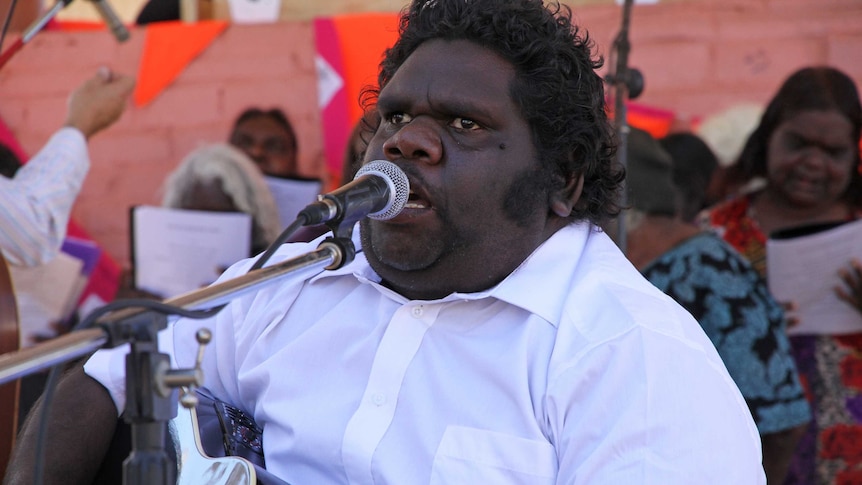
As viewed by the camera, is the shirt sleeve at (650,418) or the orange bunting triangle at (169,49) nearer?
the shirt sleeve at (650,418)

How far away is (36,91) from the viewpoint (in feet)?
17.5

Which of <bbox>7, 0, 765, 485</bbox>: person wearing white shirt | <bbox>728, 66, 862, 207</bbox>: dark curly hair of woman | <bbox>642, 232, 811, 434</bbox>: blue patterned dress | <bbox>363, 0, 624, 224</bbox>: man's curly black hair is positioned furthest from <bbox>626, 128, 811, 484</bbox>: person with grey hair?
<bbox>7, 0, 765, 485</bbox>: person wearing white shirt

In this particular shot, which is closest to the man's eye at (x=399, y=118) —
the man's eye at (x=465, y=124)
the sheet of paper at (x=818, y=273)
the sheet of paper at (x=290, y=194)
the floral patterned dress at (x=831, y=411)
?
the man's eye at (x=465, y=124)

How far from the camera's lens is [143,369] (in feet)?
4.66

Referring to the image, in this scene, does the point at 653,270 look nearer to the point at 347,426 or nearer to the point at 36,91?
the point at 347,426

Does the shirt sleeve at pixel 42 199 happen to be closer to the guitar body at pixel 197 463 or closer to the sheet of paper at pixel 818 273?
the guitar body at pixel 197 463

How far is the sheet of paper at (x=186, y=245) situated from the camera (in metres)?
4.37

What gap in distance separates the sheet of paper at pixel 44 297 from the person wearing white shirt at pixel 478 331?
209cm

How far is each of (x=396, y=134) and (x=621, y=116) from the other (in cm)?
131

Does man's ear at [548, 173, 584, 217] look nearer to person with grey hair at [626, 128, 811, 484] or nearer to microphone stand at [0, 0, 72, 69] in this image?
person with grey hair at [626, 128, 811, 484]

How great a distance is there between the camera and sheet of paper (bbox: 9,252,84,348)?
13.6 feet

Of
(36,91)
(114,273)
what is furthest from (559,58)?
(36,91)

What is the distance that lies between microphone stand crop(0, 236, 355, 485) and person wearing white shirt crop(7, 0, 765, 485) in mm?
561

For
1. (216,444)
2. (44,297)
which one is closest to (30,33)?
(44,297)
